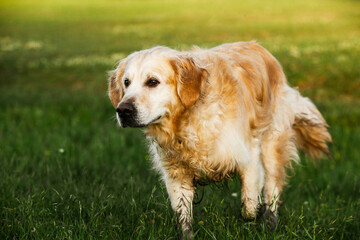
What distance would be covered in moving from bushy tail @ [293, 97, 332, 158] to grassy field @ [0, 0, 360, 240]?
460 mm

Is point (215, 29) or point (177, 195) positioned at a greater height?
point (177, 195)

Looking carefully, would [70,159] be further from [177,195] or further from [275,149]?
[275,149]

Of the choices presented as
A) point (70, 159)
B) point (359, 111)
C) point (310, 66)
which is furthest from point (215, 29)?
point (70, 159)

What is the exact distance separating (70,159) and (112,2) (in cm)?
3111

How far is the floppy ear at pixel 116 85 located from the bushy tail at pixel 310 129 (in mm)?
1926

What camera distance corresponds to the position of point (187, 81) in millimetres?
3498

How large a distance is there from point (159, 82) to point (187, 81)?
0.68 feet

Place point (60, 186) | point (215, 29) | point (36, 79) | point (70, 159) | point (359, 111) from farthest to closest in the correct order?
1. point (215, 29)
2. point (36, 79)
3. point (359, 111)
4. point (70, 159)
5. point (60, 186)

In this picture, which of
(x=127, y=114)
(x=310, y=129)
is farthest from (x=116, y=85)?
(x=310, y=129)

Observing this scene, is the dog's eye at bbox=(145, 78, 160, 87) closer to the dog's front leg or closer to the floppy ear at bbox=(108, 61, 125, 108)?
the floppy ear at bbox=(108, 61, 125, 108)

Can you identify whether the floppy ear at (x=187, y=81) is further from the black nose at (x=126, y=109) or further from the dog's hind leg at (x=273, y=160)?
the dog's hind leg at (x=273, y=160)

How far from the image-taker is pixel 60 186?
172 inches

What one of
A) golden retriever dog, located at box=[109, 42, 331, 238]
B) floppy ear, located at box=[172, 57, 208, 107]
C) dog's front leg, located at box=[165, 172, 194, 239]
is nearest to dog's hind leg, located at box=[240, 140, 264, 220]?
golden retriever dog, located at box=[109, 42, 331, 238]

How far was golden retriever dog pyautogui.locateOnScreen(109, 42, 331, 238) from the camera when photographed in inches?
137
